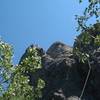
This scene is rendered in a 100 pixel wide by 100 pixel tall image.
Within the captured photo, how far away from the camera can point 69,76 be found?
65.8m

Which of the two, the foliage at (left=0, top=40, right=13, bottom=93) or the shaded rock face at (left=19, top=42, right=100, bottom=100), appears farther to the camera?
the shaded rock face at (left=19, top=42, right=100, bottom=100)

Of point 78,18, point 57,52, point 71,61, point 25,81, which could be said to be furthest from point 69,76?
point 78,18

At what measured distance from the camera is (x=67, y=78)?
6531 centimetres

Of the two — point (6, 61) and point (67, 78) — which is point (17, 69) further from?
point (67, 78)

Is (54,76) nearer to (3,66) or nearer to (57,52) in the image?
(57,52)

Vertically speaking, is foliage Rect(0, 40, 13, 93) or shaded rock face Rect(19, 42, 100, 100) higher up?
shaded rock face Rect(19, 42, 100, 100)

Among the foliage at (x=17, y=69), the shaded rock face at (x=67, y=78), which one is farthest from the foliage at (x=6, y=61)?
the shaded rock face at (x=67, y=78)

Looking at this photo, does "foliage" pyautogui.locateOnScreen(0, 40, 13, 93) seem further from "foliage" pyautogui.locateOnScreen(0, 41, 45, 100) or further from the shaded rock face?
the shaded rock face

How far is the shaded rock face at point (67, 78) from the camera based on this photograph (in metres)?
62.0

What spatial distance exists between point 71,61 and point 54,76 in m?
4.37

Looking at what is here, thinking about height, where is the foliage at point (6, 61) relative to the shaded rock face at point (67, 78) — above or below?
below

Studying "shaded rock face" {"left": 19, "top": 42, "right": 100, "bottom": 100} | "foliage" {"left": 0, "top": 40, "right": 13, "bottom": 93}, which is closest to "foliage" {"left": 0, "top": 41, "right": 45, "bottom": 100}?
"foliage" {"left": 0, "top": 40, "right": 13, "bottom": 93}

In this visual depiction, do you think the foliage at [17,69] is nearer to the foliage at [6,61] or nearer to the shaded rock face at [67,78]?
the foliage at [6,61]

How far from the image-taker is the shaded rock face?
62022 mm
